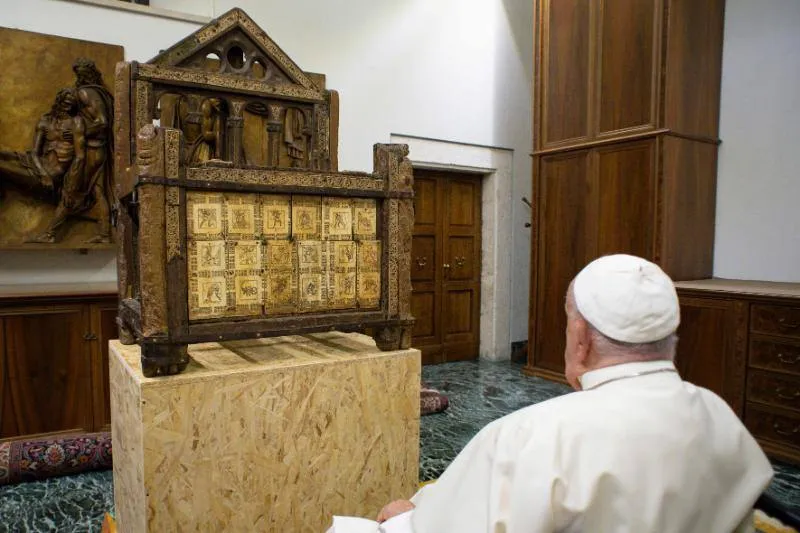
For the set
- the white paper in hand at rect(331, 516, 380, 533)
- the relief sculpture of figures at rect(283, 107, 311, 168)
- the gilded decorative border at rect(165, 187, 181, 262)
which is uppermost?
the relief sculpture of figures at rect(283, 107, 311, 168)

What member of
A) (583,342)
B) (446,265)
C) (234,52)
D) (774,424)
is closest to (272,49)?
(234,52)

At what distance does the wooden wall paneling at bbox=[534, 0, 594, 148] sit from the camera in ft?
17.1

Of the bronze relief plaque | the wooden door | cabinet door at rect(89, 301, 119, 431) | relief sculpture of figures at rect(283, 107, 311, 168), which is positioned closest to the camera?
relief sculpture of figures at rect(283, 107, 311, 168)

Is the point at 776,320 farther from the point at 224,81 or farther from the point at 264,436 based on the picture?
the point at 224,81

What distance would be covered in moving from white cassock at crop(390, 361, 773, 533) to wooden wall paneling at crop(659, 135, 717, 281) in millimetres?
3680

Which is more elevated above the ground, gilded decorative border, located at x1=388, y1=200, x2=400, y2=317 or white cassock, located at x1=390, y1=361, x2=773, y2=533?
gilded decorative border, located at x1=388, y1=200, x2=400, y2=317

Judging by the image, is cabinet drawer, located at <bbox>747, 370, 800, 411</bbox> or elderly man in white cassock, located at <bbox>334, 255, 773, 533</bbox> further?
cabinet drawer, located at <bbox>747, 370, 800, 411</bbox>

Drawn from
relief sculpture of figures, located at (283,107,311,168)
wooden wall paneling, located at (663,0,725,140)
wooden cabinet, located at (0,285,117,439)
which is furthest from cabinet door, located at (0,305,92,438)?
wooden wall paneling, located at (663,0,725,140)

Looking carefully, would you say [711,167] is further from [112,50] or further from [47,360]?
[47,360]

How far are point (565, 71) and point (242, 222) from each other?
449 centimetres

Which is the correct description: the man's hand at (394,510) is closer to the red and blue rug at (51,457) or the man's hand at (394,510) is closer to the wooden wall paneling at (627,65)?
the red and blue rug at (51,457)

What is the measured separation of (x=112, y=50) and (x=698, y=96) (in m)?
4.65

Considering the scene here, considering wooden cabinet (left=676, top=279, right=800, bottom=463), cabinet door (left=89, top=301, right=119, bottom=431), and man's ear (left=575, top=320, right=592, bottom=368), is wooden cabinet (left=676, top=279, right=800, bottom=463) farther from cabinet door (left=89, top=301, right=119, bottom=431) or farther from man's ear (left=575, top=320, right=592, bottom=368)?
cabinet door (left=89, top=301, right=119, bottom=431)

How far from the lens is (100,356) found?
3.76 meters
